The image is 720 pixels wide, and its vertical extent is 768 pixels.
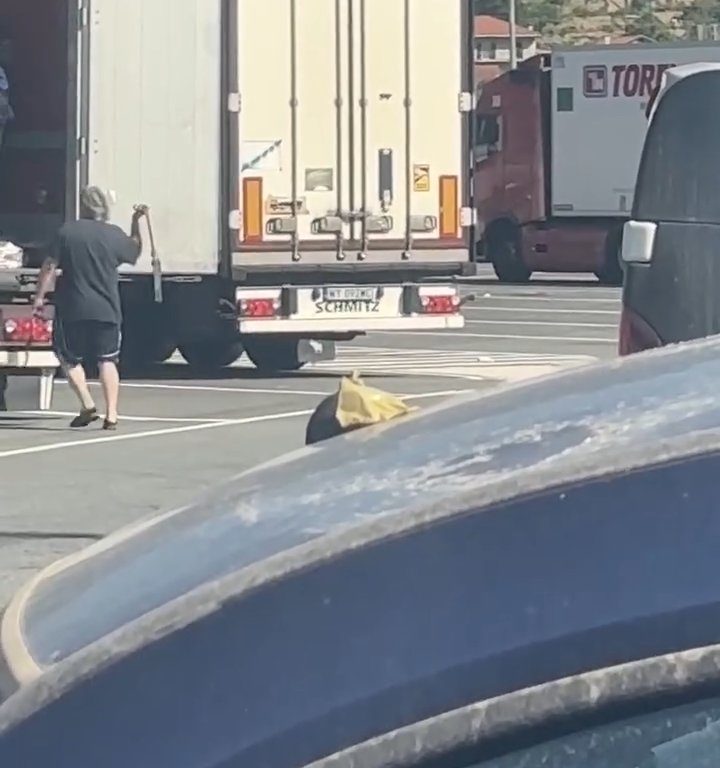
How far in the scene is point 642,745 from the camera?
60.3 inches

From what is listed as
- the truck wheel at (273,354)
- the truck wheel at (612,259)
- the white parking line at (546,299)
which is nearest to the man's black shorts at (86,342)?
the truck wheel at (273,354)

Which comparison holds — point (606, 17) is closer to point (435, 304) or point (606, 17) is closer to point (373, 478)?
point (435, 304)

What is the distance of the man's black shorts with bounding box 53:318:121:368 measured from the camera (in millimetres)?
13250

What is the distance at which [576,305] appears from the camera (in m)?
27.5

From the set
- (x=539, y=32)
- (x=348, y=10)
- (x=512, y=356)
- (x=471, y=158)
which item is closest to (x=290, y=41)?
(x=348, y=10)

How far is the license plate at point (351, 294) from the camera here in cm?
1553

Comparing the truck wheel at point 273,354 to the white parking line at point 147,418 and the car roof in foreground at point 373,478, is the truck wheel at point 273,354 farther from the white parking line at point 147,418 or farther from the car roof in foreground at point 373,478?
the car roof in foreground at point 373,478

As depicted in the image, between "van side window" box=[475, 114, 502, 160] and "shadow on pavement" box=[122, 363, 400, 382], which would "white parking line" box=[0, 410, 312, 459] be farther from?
"van side window" box=[475, 114, 502, 160]

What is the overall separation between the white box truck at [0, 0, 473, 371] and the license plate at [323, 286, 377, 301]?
11mm

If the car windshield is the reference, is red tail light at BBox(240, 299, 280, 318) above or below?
above

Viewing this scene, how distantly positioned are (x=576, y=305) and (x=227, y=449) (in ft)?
51.5

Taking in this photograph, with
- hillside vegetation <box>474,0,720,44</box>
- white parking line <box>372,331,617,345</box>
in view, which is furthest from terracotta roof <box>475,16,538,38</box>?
white parking line <box>372,331,617,345</box>

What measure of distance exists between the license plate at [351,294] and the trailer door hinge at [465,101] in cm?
153

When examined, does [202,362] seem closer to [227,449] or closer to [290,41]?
[290,41]
